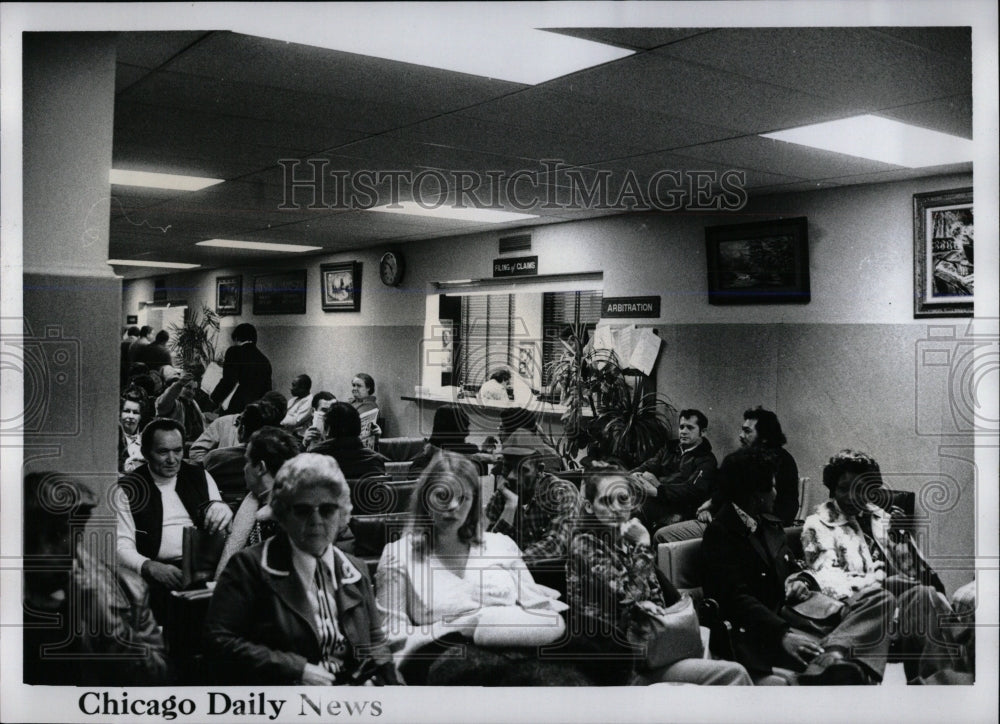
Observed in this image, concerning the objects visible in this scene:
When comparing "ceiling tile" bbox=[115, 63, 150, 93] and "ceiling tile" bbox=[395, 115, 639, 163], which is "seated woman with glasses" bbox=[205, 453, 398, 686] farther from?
"ceiling tile" bbox=[115, 63, 150, 93]

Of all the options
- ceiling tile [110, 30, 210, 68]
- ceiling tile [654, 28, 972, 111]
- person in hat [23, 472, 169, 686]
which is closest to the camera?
ceiling tile [110, 30, 210, 68]

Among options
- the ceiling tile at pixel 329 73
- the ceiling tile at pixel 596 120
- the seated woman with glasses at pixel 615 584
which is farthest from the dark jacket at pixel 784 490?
the ceiling tile at pixel 329 73

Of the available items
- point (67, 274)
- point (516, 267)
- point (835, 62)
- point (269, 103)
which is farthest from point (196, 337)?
point (835, 62)

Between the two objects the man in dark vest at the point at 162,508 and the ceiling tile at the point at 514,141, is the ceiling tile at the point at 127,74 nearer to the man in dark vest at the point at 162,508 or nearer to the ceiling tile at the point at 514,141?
the ceiling tile at the point at 514,141

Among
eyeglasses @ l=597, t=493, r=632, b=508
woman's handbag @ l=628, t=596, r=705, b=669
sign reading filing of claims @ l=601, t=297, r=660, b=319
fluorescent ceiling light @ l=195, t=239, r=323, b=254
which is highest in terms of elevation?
fluorescent ceiling light @ l=195, t=239, r=323, b=254

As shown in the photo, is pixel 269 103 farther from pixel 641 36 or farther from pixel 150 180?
pixel 641 36

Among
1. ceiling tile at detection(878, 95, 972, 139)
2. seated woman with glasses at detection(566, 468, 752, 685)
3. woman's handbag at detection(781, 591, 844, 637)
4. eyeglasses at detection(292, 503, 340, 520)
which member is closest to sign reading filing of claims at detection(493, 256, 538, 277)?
seated woman with glasses at detection(566, 468, 752, 685)

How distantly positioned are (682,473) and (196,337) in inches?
66.7

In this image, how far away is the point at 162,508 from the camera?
302 cm

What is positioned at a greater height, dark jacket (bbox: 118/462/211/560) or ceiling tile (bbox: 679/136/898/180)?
ceiling tile (bbox: 679/136/898/180)

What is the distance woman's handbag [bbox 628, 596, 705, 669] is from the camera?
10.3 ft

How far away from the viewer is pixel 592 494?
3109mm

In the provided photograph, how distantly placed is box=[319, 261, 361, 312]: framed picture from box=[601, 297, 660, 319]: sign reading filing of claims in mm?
836

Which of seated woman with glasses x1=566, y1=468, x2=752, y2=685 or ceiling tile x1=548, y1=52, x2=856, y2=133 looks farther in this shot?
seated woman with glasses x1=566, y1=468, x2=752, y2=685
